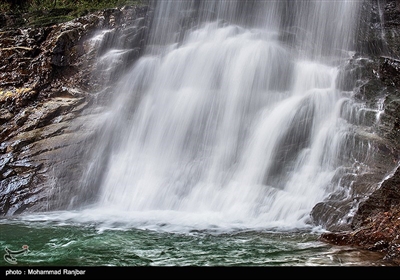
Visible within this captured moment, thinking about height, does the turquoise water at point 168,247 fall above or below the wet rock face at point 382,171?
below

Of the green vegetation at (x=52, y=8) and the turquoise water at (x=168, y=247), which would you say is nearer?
the turquoise water at (x=168, y=247)

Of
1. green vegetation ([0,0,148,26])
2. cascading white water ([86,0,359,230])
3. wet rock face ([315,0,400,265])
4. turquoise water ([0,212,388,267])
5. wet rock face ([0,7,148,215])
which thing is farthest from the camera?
green vegetation ([0,0,148,26])

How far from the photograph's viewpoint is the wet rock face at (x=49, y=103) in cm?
1070

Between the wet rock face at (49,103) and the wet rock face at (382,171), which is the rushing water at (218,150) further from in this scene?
the wet rock face at (49,103)

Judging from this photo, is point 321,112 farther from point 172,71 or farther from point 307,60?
point 172,71

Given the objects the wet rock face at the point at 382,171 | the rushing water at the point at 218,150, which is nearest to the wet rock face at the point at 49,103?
the rushing water at the point at 218,150

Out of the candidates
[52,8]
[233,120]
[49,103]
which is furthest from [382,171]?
[52,8]

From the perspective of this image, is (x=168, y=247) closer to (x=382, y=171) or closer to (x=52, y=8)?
(x=382, y=171)

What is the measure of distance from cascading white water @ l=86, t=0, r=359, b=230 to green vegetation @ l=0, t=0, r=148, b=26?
278 cm

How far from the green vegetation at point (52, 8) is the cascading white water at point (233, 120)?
278 centimetres

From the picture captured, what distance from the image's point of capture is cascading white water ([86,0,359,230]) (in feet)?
30.6

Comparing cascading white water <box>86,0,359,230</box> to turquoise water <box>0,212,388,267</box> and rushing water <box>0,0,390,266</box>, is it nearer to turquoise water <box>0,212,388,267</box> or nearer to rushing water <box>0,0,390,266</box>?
rushing water <box>0,0,390,266</box>

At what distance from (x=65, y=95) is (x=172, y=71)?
3607 mm

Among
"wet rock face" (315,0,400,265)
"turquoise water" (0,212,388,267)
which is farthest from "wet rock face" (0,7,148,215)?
"wet rock face" (315,0,400,265)
